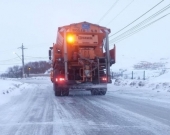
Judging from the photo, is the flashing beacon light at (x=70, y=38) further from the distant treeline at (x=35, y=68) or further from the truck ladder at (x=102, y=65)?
the distant treeline at (x=35, y=68)

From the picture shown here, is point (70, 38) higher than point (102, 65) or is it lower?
higher

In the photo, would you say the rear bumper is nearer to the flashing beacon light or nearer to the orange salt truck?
the orange salt truck

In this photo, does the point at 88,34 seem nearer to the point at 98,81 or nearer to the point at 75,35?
the point at 75,35

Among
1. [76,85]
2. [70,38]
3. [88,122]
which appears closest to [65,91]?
[76,85]

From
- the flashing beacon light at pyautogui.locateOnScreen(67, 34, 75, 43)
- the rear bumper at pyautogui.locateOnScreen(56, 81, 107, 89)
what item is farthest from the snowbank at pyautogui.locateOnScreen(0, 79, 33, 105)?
the flashing beacon light at pyautogui.locateOnScreen(67, 34, 75, 43)

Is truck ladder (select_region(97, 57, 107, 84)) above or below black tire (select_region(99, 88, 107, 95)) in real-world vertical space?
above

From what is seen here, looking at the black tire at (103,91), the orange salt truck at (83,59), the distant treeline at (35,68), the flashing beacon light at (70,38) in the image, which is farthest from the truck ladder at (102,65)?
the distant treeline at (35,68)

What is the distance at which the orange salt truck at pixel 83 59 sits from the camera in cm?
1945

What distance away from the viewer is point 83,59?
1962cm

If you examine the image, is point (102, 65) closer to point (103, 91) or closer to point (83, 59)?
point (83, 59)

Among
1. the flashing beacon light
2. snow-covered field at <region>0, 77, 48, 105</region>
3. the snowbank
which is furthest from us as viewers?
the flashing beacon light

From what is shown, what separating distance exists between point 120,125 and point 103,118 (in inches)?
52.2

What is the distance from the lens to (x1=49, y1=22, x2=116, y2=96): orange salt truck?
19453 millimetres

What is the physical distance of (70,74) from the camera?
19781 mm
